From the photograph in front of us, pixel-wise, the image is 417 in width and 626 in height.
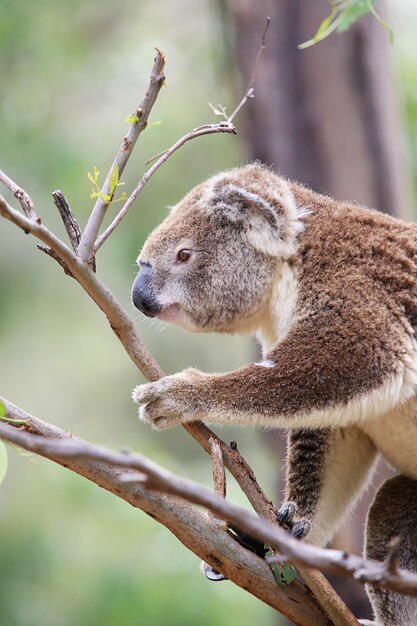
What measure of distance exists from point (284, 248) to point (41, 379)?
9.97 metres

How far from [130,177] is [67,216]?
776 centimetres

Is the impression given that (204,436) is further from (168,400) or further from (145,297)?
(145,297)

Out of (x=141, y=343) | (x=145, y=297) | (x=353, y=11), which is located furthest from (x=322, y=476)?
(x=353, y=11)

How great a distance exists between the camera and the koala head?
3.57 meters

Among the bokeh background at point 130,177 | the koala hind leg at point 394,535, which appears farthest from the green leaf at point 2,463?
the bokeh background at point 130,177

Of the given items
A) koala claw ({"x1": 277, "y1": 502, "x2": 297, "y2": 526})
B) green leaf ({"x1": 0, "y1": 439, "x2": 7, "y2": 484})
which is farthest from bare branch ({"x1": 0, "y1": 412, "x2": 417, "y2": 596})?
koala claw ({"x1": 277, "y1": 502, "x2": 297, "y2": 526})

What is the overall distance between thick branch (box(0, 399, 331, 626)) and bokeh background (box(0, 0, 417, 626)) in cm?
225

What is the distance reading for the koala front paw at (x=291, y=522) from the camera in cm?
322

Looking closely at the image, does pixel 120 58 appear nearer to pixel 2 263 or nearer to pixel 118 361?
pixel 2 263

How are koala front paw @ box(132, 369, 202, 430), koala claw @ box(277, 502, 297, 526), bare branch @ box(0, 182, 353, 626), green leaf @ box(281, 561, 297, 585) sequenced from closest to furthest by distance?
bare branch @ box(0, 182, 353, 626) < green leaf @ box(281, 561, 297, 585) < koala front paw @ box(132, 369, 202, 430) < koala claw @ box(277, 502, 297, 526)

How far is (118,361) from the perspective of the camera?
41.7 feet

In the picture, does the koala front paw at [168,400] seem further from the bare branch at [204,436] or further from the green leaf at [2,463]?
the green leaf at [2,463]

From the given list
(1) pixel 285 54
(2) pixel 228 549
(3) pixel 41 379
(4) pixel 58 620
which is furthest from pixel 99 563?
(3) pixel 41 379

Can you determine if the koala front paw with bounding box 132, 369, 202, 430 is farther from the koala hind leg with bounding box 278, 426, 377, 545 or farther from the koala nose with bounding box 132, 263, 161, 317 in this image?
the koala hind leg with bounding box 278, 426, 377, 545
